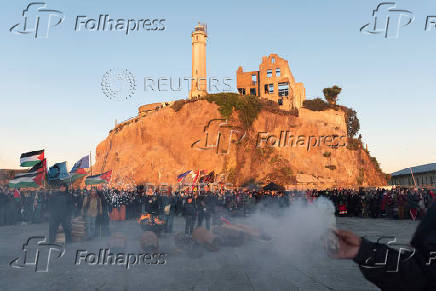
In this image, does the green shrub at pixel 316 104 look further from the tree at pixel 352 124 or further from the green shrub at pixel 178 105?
the green shrub at pixel 178 105

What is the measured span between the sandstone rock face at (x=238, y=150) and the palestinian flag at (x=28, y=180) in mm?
35515

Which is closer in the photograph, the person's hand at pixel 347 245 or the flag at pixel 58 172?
the person's hand at pixel 347 245

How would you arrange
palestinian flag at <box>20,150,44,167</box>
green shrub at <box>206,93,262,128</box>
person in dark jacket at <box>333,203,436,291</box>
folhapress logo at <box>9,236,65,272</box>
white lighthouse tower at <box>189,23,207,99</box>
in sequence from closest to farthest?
person in dark jacket at <box>333,203,436,291</box> < folhapress logo at <box>9,236,65,272</box> < palestinian flag at <box>20,150,44,167</box> < green shrub at <box>206,93,262,128</box> < white lighthouse tower at <box>189,23,207,99</box>

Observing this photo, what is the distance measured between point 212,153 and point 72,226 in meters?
45.3

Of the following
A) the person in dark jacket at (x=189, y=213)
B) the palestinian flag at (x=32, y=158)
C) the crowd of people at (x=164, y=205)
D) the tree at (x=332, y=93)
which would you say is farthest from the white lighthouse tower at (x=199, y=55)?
the person in dark jacket at (x=189, y=213)

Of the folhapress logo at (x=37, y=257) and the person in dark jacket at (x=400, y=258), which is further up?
the person in dark jacket at (x=400, y=258)

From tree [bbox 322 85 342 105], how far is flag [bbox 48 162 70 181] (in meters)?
62.9

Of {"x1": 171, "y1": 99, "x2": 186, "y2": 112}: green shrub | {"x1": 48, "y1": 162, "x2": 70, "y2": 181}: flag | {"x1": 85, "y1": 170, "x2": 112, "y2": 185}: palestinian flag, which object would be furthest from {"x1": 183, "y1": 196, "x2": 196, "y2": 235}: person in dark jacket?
{"x1": 171, "y1": 99, "x2": 186, "y2": 112}: green shrub

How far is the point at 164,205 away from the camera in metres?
17.0

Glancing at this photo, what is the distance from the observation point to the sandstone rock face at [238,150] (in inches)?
2255

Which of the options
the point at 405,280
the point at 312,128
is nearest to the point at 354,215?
the point at 405,280

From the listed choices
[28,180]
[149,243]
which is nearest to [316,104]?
[28,180]

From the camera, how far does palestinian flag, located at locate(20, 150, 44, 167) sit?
2081 centimetres

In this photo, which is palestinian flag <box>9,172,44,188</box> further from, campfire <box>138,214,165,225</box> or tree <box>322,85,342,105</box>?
tree <box>322,85,342,105</box>
